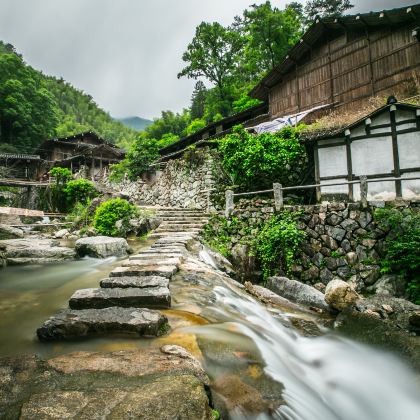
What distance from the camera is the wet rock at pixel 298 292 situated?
6488 mm

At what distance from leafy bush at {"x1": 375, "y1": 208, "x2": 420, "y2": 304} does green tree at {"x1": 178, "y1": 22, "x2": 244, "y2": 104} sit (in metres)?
31.0

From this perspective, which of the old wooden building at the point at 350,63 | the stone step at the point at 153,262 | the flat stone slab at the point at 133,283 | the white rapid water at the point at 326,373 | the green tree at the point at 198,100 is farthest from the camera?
the green tree at the point at 198,100

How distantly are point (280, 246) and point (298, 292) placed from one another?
3062 millimetres

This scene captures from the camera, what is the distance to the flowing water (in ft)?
8.43

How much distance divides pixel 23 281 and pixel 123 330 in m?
4.52

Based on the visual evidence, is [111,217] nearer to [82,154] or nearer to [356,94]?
[356,94]

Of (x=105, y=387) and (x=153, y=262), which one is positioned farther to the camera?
(x=153, y=262)

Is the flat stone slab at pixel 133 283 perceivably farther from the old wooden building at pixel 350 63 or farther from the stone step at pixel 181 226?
the old wooden building at pixel 350 63

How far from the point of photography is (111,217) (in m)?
11.9

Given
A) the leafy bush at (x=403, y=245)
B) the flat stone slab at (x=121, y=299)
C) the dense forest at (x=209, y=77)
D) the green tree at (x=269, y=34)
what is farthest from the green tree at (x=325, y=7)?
the flat stone slab at (x=121, y=299)

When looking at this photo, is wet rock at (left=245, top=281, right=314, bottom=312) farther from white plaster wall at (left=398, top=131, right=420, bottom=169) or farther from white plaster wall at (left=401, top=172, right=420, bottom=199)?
white plaster wall at (left=398, top=131, right=420, bottom=169)

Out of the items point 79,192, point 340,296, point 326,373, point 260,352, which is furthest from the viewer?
point 79,192

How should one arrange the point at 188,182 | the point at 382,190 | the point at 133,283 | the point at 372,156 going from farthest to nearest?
1. the point at 188,182
2. the point at 372,156
3. the point at 382,190
4. the point at 133,283


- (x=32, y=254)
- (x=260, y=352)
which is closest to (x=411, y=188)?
(x=260, y=352)
